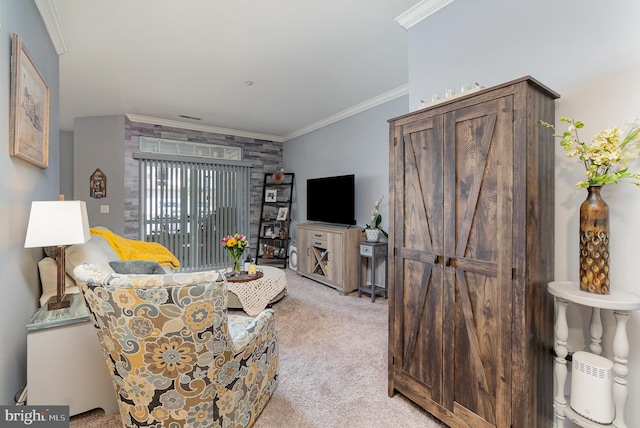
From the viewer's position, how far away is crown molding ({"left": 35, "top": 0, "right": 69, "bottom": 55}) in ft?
6.83

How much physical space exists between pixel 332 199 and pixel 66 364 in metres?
3.63

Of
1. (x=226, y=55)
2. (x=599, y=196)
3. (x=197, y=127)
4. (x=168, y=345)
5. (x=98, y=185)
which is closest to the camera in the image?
(x=168, y=345)

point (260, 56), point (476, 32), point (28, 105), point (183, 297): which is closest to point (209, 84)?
point (260, 56)

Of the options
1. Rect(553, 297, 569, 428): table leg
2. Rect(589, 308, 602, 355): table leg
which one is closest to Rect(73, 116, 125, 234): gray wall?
Rect(553, 297, 569, 428): table leg

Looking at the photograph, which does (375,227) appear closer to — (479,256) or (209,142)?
(479,256)

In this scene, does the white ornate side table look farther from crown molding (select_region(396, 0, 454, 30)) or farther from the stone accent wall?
the stone accent wall

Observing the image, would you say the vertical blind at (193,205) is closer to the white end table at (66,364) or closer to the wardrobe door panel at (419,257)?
the white end table at (66,364)

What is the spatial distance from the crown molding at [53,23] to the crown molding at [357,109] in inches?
130

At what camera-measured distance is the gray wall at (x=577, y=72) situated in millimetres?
1348

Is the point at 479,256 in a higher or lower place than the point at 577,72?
lower

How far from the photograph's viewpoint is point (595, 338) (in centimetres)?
138

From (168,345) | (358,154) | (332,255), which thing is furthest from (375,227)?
(168,345)

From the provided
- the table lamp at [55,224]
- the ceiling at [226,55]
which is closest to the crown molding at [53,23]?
the ceiling at [226,55]

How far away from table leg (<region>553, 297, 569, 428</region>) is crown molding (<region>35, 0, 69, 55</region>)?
11.9 ft
